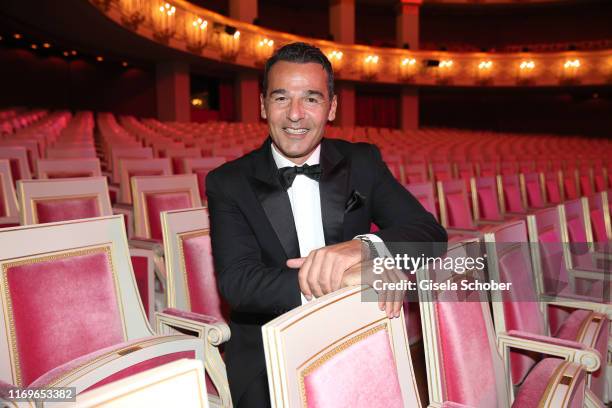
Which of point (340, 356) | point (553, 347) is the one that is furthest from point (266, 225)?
point (553, 347)

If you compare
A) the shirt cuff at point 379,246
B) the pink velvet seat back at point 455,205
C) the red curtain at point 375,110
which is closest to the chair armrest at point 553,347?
the shirt cuff at point 379,246

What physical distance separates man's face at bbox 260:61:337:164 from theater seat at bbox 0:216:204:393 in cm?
65

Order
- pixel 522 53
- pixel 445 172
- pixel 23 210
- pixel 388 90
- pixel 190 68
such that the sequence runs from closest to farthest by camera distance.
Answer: pixel 23 210, pixel 445 172, pixel 190 68, pixel 522 53, pixel 388 90

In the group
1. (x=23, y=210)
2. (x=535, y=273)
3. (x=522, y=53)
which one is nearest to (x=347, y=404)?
(x=535, y=273)

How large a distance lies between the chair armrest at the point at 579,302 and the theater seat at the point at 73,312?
141 centimetres

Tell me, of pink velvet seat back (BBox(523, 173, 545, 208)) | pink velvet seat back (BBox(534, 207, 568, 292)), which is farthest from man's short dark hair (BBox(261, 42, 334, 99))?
pink velvet seat back (BBox(523, 173, 545, 208))

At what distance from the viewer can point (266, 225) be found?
1.39 metres

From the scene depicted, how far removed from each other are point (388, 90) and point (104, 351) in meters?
20.7

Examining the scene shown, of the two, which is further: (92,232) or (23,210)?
(23,210)

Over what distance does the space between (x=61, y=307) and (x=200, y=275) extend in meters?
0.56

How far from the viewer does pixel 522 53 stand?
60.3 ft

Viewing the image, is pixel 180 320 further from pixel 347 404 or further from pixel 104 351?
pixel 347 404

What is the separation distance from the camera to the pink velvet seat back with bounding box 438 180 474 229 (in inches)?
144

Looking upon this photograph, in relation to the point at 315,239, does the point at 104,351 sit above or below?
below
